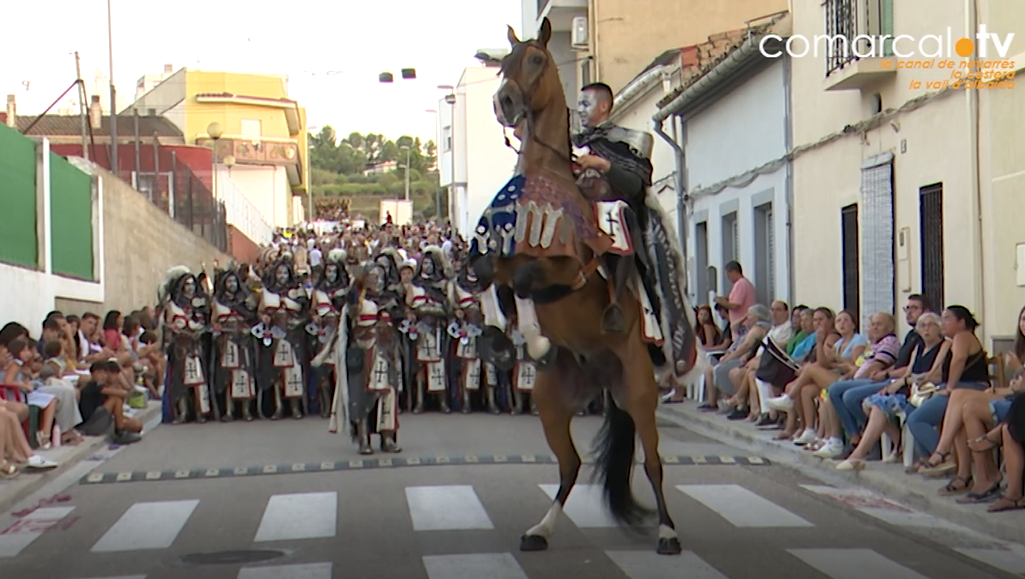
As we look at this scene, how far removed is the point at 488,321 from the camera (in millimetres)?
8898

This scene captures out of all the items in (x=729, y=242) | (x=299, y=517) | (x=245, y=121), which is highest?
(x=245, y=121)

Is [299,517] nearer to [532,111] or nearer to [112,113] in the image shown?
→ [532,111]

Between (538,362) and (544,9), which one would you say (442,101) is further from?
(538,362)

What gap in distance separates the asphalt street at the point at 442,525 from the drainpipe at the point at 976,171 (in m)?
2.76

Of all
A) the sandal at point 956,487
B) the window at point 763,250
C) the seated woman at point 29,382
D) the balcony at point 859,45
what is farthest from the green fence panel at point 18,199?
the sandal at point 956,487

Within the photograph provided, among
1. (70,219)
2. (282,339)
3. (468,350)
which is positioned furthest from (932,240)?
(70,219)

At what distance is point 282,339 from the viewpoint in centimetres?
2056

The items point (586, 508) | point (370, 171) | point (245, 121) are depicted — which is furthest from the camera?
point (370, 171)

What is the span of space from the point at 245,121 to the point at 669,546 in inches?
3436

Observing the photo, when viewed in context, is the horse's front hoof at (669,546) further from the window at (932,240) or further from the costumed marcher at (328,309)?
the costumed marcher at (328,309)

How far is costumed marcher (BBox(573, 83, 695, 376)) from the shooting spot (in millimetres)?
8883

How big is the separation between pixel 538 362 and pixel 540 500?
2.50 meters

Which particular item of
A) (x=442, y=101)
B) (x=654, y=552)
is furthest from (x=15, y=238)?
(x=442, y=101)

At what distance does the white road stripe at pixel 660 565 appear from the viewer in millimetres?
8000
